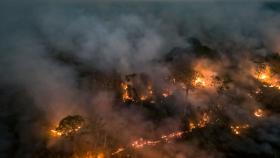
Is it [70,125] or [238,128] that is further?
[238,128]

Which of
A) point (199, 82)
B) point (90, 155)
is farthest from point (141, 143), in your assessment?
point (199, 82)

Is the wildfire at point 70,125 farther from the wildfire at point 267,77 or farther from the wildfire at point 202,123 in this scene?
the wildfire at point 267,77

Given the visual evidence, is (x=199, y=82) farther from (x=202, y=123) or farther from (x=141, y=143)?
(x=141, y=143)

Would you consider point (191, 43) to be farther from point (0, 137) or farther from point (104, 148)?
point (0, 137)

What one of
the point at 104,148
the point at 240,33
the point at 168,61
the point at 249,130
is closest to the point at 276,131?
the point at 249,130

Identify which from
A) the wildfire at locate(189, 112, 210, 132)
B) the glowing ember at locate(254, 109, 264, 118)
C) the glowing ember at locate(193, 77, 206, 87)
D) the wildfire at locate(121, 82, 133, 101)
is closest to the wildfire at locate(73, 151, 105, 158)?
the wildfire at locate(189, 112, 210, 132)

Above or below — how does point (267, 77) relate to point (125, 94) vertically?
above

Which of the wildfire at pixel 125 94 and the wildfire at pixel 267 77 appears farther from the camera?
the wildfire at pixel 267 77

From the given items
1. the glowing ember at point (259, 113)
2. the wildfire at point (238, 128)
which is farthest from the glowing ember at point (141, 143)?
the glowing ember at point (259, 113)
